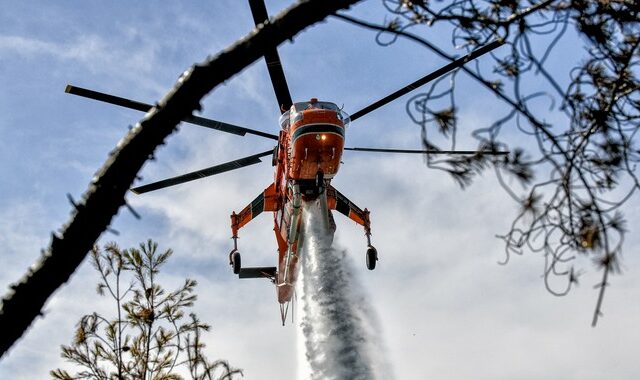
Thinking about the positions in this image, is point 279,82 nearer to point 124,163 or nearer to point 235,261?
point 235,261

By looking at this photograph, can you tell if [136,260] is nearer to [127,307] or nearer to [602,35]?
[127,307]

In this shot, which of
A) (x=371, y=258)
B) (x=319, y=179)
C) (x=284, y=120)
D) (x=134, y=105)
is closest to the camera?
(x=134, y=105)

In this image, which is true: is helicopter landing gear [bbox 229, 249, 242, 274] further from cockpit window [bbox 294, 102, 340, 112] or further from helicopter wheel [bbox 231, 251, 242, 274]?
cockpit window [bbox 294, 102, 340, 112]

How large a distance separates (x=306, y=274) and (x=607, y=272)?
13063 millimetres

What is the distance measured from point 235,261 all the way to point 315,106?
432 centimetres

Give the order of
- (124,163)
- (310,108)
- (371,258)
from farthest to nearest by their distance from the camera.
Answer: (371,258) < (310,108) < (124,163)

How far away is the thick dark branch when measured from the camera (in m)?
1.87

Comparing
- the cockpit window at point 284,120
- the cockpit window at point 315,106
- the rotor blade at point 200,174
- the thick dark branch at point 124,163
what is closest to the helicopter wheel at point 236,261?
the rotor blade at point 200,174

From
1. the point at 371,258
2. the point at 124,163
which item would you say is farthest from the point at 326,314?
the point at 124,163

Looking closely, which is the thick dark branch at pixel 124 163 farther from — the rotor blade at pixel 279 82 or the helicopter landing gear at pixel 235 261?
the helicopter landing gear at pixel 235 261

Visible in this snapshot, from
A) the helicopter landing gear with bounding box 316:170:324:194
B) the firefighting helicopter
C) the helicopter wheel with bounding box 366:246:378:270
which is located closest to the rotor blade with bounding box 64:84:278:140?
the firefighting helicopter

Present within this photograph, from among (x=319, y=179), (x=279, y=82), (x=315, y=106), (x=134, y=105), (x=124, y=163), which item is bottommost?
(x=124, y=163)

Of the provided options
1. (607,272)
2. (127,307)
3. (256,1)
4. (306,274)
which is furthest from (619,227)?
(306,274)

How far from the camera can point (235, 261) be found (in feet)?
50.7
